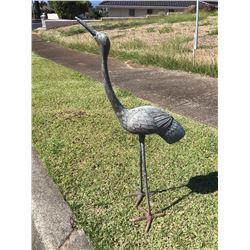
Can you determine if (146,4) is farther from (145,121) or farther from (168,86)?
(145,121)

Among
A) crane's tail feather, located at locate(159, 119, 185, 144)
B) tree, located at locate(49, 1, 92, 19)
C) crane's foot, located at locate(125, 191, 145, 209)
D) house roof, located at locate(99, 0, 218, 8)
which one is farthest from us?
house roof, located at locate(99, 0, 218, 8)

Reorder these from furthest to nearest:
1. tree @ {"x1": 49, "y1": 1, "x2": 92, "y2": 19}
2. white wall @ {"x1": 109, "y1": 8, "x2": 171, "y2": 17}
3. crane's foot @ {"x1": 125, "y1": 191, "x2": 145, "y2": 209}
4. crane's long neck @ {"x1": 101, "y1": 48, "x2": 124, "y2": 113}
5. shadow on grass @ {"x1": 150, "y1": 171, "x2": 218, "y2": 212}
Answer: white wall @ {"x1": 109, "y1": 8, "x2": 171, "y2": 17} < tree @ {"x1": 49, "y1": 1, "x2": 92, "y2": 19} < shadow on grass @ {"x1": 150, "y1": 171, "x2": 218, "y2": 212} < crane's foot @ {"x1": 125, "y1": 191, "x2": 145, "y2": 209} < crane's long neck @ {"x1": 101, "y1": 48, "x2": 124, "y2": 113}

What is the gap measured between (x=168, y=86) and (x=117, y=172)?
4.11m

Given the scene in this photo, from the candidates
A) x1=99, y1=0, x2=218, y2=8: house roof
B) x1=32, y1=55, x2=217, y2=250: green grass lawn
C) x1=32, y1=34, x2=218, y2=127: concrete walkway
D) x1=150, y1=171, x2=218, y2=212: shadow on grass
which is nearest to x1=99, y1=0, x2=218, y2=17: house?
x1=99, y1=0, x2=218, y2=8: house roof

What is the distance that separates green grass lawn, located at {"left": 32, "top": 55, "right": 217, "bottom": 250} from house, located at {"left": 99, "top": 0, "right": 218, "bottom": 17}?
1339 inches

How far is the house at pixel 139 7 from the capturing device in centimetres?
3828

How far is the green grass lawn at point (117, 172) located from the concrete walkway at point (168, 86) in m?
0.47

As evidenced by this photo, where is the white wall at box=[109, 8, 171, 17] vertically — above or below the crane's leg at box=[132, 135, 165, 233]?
above

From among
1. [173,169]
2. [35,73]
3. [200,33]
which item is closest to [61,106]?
[173,169]

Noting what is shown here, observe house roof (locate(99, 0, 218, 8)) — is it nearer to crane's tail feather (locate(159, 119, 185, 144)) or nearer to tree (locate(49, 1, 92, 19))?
tree (locate(49, 1, 92, 19))

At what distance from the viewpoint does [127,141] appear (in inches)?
186

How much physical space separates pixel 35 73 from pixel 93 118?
4647 millimetres

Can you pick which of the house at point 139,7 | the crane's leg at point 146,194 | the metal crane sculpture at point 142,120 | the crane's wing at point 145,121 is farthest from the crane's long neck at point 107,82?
the house at point 139,7

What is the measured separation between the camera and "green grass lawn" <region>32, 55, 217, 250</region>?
291cm
